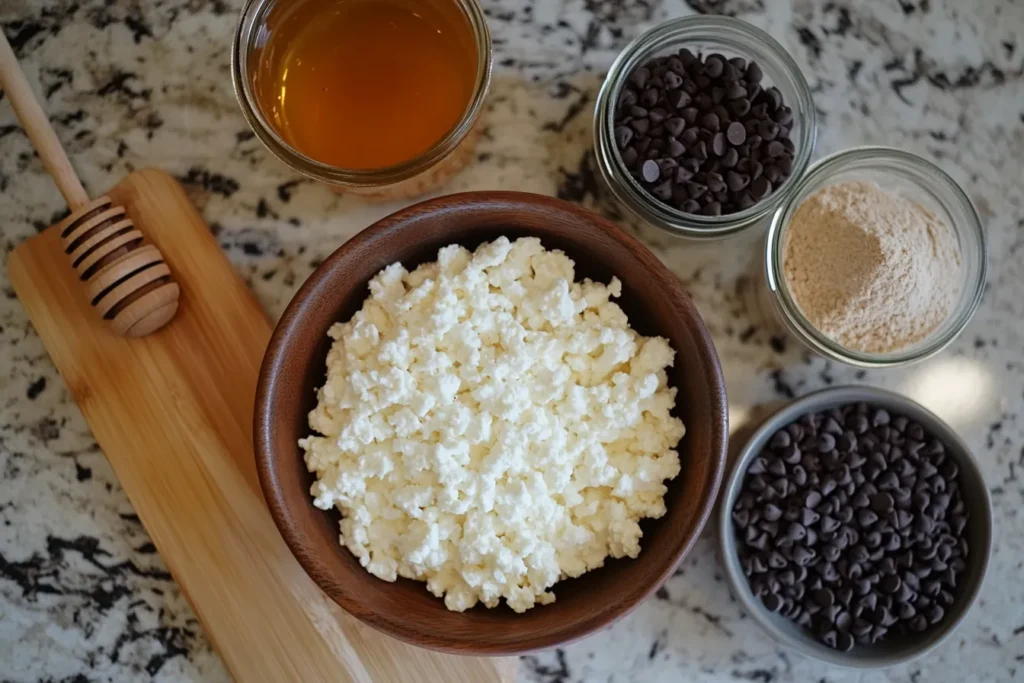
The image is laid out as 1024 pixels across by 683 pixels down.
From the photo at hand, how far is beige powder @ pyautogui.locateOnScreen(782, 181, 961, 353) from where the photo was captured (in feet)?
3.41

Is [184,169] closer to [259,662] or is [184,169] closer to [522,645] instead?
[259,662]

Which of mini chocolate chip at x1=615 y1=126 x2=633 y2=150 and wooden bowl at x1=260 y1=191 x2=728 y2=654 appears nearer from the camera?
wooden bowl at x1=260 y1=191 x2=728 y2=654

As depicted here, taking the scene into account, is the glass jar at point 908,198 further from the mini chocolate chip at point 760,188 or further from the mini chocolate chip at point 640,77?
the mini chocolate chip at point 640,77

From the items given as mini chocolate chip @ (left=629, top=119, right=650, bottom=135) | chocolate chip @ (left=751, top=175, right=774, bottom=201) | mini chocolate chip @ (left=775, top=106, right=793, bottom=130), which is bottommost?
chocolate chip @ (left=751, top=175, right=774, bottom=201)

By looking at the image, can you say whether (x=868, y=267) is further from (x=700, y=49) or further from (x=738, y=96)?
(x=700, y=49)

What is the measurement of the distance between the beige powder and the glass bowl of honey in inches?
18.4

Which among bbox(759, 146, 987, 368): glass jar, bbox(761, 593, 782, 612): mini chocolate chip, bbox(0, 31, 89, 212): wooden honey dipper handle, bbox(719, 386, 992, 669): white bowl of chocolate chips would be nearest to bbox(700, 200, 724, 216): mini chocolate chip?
bbox(759, 146, 987, 368): glass jar

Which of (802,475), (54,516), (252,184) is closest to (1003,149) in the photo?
(802,475)

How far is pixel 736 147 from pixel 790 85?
0.46 ft

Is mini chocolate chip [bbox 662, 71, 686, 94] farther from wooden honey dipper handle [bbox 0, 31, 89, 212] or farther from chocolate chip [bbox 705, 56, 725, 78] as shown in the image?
wooden honey dipper handle [bbox 0, 31, 89, 212]

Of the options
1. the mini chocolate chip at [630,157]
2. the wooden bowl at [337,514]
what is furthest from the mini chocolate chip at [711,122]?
the wooden bowl at [337,514]

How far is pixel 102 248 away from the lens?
3.46ft

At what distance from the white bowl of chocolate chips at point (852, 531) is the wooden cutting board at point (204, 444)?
379mm

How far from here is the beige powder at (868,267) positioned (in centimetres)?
104
